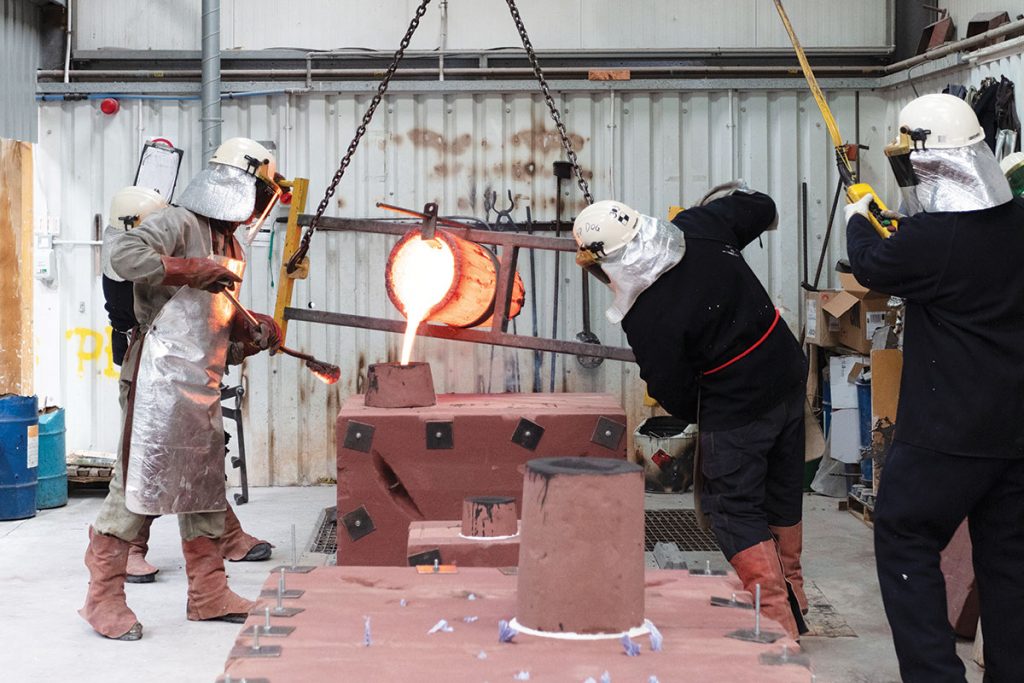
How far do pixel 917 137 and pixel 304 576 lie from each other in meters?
2.16

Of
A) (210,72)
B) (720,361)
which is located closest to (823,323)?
(720,361)

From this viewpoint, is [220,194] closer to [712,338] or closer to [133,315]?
[133,315]

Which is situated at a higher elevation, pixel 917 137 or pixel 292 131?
pixel 292 131

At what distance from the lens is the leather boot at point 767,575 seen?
4.12 meters

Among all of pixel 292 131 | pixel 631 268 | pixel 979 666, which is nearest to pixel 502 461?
pixel 631 268

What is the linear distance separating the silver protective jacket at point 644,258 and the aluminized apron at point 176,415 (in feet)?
5.18

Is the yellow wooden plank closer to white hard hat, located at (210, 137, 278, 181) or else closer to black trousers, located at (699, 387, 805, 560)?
white hard hat, located at (210, 137, 278, 181)

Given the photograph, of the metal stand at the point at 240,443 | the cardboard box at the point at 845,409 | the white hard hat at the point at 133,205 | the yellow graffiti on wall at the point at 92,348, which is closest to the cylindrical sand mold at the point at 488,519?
the white hard hat at the point at 133,205

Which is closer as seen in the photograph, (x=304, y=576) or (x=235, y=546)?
(x=304, y=576)

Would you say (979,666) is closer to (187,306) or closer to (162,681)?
(162,681)

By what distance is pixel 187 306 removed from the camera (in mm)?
4543

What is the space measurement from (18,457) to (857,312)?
4920 mm

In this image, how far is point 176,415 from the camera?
178 inches

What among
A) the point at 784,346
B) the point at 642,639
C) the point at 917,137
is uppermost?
Result: the point at 917,137
